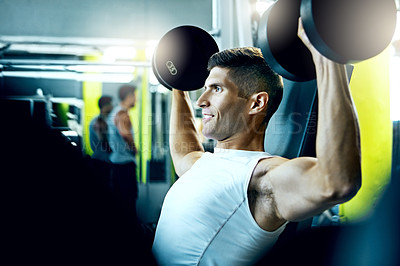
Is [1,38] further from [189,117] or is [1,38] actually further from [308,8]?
[308,8]

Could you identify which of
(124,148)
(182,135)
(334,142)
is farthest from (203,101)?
(124,148)

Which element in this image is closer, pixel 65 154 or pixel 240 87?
pixel 65 154

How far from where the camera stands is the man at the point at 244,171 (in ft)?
2.31

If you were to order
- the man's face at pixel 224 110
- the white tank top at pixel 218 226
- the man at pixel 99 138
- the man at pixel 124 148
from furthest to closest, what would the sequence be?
1. the man at pixel 99 138
2. the man at pixel 124 148
3. the man's face at pixel 224 110
4. the white tank top at pixel 218 226

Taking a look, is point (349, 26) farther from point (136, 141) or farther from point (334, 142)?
point (136, 141)

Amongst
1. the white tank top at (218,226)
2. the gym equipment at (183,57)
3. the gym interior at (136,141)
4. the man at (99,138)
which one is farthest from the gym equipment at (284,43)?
the man at (99,138)

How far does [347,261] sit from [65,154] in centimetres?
92

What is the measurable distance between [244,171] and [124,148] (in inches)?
85.4

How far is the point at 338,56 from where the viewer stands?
0.66 m

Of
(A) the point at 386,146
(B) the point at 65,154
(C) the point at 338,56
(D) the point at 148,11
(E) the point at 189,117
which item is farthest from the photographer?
(D) the point at 148,11

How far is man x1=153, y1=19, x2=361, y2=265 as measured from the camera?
70 cm

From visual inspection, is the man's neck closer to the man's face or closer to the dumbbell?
the man's face

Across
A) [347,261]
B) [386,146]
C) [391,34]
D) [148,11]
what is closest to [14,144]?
[391,34]

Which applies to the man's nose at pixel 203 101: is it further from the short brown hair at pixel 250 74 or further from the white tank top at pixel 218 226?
the white tank top at pixel 218 226
